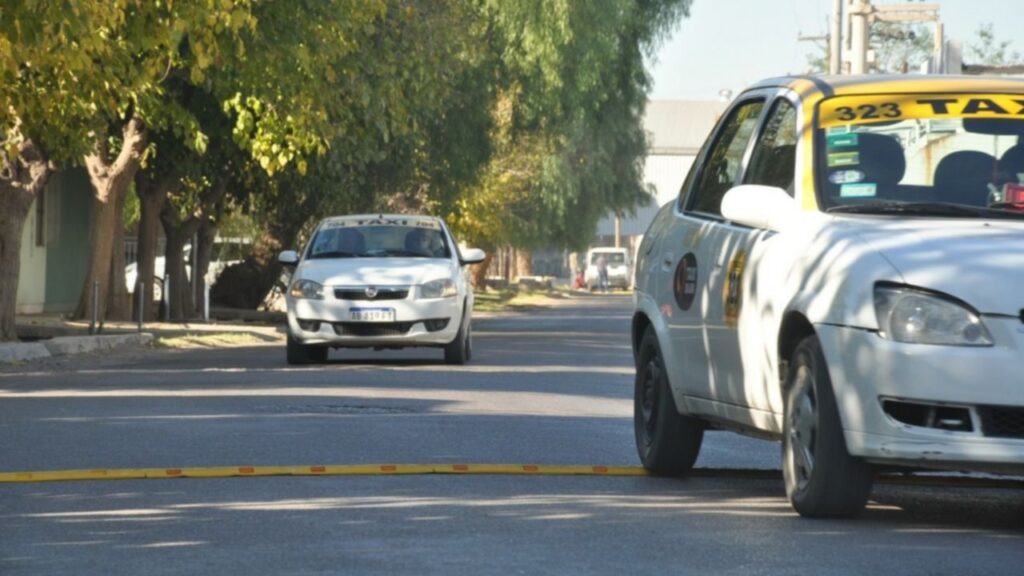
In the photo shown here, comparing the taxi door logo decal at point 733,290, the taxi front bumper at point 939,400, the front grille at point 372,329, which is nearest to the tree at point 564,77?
the front grille at point 372,329

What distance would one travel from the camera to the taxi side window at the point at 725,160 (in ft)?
33.9

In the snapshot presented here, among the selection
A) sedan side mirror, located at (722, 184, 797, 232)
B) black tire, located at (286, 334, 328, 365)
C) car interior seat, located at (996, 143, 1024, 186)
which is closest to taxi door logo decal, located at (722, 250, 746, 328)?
sedan side mirror, located at (722, 184, 797, 232)

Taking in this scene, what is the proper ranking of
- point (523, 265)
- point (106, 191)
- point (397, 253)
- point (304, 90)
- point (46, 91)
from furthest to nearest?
point (523, 265) → point (106, 191) → point (304, 90) → point (397, 253) → point (46, 91)

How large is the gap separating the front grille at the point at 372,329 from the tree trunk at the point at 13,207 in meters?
4.88

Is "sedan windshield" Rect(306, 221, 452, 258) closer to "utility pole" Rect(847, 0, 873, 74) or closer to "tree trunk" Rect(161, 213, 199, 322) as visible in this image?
"tree trunk" Rect(161, 213, 199, 322)

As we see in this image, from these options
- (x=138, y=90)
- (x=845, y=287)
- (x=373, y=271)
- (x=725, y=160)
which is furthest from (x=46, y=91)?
(x=845, y=287)

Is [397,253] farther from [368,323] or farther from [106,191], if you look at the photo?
[106,191]

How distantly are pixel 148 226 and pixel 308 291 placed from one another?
12.3 meters

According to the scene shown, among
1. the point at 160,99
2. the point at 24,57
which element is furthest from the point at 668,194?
the point at 24,57

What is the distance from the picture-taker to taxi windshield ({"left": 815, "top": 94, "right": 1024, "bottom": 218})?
9.14 metres

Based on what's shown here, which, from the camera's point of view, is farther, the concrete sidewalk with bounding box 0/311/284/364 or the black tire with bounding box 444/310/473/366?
the concrete sidewalk with bounding box 0/311/284/364

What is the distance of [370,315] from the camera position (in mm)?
22875

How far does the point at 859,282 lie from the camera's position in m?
8.22

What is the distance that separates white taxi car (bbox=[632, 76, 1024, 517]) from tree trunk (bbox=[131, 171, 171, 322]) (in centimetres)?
2346
